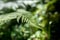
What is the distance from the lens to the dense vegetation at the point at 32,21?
7.32 feet

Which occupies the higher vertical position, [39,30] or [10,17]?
[10,17]

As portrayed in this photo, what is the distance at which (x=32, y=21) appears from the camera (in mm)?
2211

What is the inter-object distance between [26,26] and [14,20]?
14 centimetres

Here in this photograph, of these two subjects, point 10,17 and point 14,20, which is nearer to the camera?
point 10,17

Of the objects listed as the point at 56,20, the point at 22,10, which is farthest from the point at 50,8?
the point at 22,10

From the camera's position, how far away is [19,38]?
225cm

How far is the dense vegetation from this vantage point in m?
2.23

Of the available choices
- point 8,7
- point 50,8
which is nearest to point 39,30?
point 50,8

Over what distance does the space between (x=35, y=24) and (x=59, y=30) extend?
257mm

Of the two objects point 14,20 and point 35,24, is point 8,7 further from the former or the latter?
point 35,24

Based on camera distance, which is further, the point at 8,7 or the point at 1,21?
the point at 8,7

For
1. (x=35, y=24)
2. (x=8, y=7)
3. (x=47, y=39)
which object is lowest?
(x=47, y=39)

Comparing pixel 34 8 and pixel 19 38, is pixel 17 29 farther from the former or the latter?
pixel 34 8

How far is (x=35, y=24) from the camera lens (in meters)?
2.22
